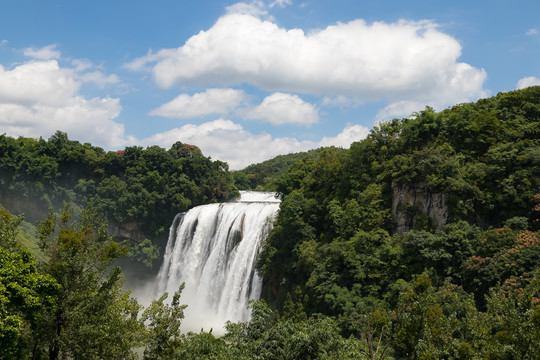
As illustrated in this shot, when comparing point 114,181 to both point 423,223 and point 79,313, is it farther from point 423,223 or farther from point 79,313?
point 79,313

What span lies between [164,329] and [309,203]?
20687 mm

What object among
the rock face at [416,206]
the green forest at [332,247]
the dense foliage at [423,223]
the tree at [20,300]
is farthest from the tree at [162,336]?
the rock face at [416,206]

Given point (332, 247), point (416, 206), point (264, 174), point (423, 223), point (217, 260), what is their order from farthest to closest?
point (264, 174), point (217, 260), point (332, 247), point (416, 206), point (423, 223)

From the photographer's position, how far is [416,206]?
24.7 metres

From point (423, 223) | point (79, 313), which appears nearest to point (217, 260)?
point (423, 223)

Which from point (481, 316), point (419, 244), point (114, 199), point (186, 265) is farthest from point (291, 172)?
point (481, 316)

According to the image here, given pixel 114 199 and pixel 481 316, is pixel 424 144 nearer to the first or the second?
pixel 481 316

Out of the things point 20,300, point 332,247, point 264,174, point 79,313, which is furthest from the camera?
point 264,174

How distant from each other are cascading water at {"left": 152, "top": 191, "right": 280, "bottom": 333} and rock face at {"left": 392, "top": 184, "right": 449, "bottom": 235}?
466 inches

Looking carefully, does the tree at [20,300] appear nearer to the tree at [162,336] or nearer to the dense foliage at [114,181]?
the tree at [162,336]

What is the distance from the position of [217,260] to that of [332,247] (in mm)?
13828

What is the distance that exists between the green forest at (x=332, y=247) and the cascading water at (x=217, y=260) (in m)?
2.88

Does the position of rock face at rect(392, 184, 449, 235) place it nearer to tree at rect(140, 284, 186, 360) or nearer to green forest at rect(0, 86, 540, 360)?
green forest at rect(0, 86, 540, 360)

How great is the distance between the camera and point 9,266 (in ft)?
33.5
